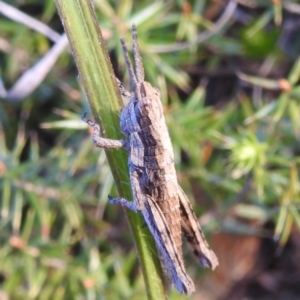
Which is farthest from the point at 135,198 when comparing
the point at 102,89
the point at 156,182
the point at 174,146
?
the point at 174,146

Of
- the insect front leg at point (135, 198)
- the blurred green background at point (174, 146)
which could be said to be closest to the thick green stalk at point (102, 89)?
the insect front leg at point (135, 198)

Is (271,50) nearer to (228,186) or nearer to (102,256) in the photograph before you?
(228,186)

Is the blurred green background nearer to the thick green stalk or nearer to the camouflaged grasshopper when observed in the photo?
the camouflaged grasshopper

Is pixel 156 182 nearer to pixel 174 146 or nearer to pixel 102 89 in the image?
pixel 102 89

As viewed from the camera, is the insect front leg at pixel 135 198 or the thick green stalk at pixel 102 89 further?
the insect front leg at pixel 135 198

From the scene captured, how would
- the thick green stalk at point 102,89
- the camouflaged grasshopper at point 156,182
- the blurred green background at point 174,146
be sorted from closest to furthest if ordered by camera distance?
the thick green stalk at point 102,89, the camouflaged grasshopper at point 156,182, the blurred green background at point 174,146

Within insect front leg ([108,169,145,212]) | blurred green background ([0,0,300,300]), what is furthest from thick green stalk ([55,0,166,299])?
blurred green background ([0,0,300,300])

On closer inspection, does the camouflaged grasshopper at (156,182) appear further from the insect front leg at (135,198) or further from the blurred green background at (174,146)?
the blurred green background at (174,146)
